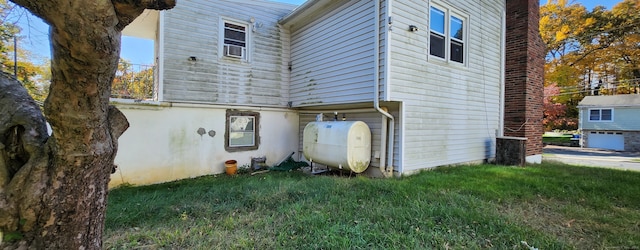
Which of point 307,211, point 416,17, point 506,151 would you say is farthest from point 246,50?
point 506,151

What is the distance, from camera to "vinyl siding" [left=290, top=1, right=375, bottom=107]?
240 inches

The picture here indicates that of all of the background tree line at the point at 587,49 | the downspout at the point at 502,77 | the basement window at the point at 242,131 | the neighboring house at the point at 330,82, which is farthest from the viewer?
the background tree line at the point at 587,49

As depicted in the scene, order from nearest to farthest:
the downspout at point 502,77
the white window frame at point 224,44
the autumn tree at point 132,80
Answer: the white window frame at point 224,44 → the autumn tree at point 132,80 → the downspout at point 502,77

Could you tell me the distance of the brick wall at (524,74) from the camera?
793 cm

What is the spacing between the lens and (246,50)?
7988 mm

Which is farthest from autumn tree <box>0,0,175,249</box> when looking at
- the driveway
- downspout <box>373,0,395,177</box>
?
the driveway

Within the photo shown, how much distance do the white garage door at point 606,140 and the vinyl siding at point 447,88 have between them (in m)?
18.5

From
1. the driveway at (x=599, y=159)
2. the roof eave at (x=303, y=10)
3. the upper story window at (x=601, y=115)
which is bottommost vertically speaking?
the driveway at (x=599, y=159)

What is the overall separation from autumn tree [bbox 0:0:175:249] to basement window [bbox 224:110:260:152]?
5.91 meters

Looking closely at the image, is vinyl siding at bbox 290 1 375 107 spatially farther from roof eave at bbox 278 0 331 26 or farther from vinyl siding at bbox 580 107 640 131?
vinyl siding at bbox 580 107 640 131

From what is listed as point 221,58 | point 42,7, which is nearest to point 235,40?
point 221,58

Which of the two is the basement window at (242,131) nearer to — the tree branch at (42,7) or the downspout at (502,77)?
the tree branch at (42,7)

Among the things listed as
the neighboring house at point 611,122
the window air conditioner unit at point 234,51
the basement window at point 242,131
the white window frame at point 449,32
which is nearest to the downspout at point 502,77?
the white window frame at point 449,32

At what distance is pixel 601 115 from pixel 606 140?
177 centimetres
